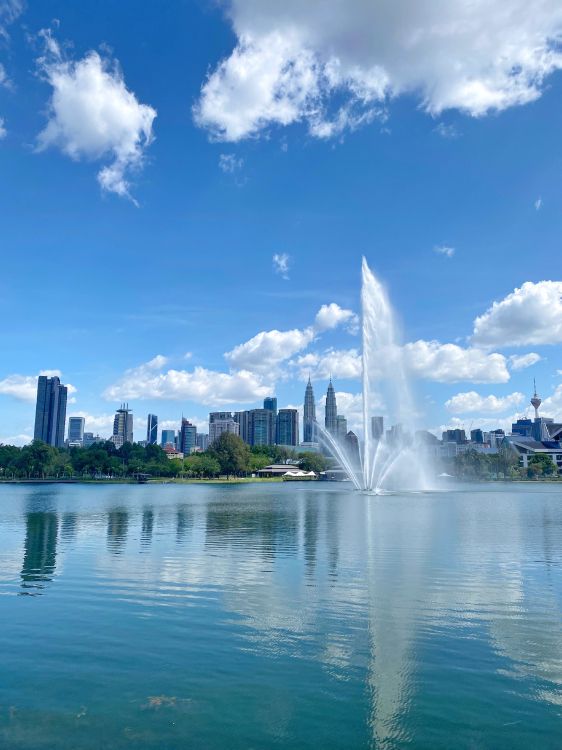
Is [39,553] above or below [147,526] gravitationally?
below

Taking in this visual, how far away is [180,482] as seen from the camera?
189 metres

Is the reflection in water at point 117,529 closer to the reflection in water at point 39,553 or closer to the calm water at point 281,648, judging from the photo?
the calm water at point 281,648

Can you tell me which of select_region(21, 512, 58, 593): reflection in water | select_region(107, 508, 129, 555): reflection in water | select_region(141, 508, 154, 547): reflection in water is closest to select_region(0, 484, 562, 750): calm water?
select_region(21, 512, 58, 593): reflection in water

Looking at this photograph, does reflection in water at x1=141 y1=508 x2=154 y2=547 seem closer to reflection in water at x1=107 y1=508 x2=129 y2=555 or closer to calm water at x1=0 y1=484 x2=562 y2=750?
reflection in water at x1=107 y1=508 x2=129 y2=555

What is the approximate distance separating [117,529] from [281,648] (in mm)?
35142

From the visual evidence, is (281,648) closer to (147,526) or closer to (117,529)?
(117,529)

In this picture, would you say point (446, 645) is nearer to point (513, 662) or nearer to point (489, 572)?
point (513, 662)

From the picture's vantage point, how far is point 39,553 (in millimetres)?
35812

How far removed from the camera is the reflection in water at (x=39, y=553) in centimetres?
2761

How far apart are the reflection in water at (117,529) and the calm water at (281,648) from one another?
2.36 m

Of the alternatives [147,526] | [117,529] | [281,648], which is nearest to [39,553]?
[117,529]

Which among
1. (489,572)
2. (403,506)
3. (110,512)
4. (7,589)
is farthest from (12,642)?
(403,506)

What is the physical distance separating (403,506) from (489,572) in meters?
41.6

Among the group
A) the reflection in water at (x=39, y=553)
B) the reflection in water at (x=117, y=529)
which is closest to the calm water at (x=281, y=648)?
the reflection in water at (x=39, y=553)
